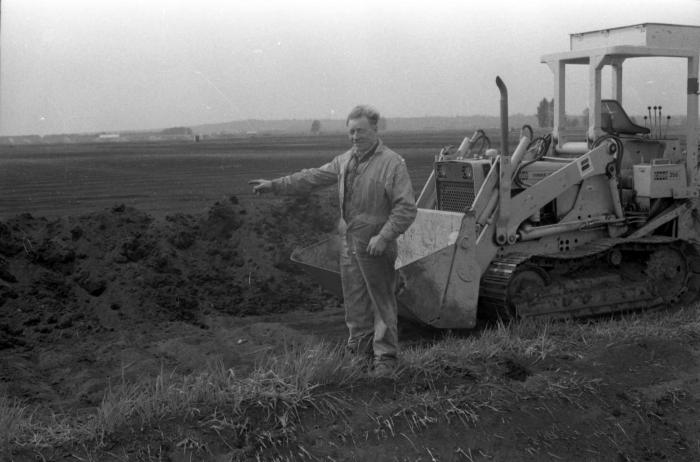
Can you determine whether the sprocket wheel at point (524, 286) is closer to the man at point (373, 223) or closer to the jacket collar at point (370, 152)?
the man at point (373, 223)

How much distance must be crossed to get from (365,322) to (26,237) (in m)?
6.42

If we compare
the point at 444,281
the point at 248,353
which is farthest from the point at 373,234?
the point at 248,353

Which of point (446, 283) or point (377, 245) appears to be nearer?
point (377, 245)

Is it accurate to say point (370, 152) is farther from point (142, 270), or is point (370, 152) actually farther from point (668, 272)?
point (142, 270)

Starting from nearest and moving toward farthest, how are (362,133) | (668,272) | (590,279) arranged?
(362,133), (590,279), (668,272)

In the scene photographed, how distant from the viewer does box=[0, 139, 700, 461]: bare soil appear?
4688 mm

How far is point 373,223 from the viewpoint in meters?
5.59

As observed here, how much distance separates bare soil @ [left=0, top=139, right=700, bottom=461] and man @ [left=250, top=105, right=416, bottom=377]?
52 centimetres

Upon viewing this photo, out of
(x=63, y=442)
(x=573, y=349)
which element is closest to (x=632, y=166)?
(x=573, y=349)

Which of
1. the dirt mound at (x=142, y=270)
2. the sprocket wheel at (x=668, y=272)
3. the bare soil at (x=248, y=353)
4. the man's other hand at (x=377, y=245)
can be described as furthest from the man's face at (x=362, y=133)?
the sprocket wheel at (x=668, y=272)

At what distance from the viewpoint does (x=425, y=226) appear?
8516 millimetres

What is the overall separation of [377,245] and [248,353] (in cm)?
296

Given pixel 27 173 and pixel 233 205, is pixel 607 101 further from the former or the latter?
pixel 27 173

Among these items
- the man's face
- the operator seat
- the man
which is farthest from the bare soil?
the operator seat
